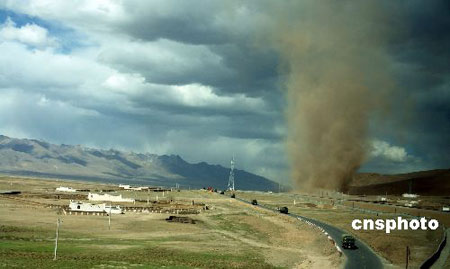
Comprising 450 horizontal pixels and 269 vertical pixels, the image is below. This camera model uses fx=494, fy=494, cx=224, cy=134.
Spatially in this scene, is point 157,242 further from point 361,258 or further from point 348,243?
point 361,258

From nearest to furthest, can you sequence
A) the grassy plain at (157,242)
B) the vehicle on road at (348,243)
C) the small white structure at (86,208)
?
the grassy plain at (157,242), the vehicle on road at (348,243), the small white structure at (86,208)

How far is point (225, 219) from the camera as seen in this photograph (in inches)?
4264

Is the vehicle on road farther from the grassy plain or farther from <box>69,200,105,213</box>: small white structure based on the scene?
<box>69,200,105,213</box>: small white structure

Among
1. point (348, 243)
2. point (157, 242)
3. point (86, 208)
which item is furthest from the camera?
point (86, 208)

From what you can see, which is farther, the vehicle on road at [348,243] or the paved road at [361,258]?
the vehicle on road at [348,243]

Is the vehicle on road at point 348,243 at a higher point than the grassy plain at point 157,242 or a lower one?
higher

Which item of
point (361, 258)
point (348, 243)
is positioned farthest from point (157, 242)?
point (361, 258)

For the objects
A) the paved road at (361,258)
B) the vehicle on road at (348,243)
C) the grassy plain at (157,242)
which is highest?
the vehicle on road at (348,243)

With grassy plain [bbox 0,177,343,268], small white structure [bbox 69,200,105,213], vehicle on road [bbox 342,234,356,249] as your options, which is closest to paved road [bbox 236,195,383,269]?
vehicle on road [bbox 342,234,356,249]

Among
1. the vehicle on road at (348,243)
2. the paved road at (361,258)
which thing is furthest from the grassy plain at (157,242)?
the vehicle on road at (348,243)

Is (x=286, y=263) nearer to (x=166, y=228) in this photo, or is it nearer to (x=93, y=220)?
(x=166, y=228)

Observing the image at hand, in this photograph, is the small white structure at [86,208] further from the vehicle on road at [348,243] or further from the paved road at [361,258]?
the vehicle on road at [348,243]

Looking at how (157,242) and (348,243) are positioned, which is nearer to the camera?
(348,243)

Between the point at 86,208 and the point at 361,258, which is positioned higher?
the point at 86,208
